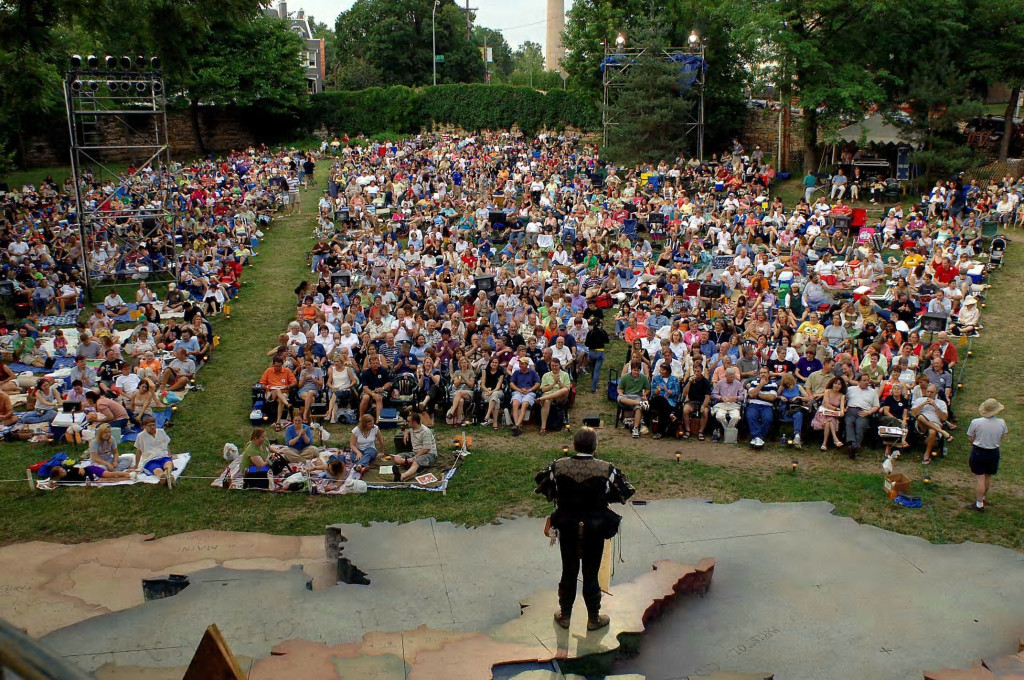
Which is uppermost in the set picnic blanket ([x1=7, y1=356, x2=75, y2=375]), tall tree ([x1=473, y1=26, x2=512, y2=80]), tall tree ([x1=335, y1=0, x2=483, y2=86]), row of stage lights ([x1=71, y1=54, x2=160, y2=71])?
tall tree ([x1=473, y1=26, x2=512, y2=80])

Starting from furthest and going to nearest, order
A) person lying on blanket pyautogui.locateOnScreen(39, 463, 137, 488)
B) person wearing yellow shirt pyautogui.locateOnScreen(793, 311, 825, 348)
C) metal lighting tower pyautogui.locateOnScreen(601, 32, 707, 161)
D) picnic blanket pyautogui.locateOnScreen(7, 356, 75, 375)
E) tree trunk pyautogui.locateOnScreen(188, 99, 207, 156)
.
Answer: tree trunk pyautogui.locateOnScreen(188, 99, 207, 156), metal lighting tower pyautogui.locateOnScreen(601, 32, 707, 161), picnic blanket pyautogui.locateOnScreen(7, 356, 75, 375), person wearing yellow shirt pyautogui.locateOnScreen(793, 311, 825, 348), person lying on blanket pyautogui.locateOnScreen(39, 463, 137, 488)

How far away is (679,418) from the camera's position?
11.1 meters

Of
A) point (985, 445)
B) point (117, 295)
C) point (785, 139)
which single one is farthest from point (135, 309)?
point (785, 139)

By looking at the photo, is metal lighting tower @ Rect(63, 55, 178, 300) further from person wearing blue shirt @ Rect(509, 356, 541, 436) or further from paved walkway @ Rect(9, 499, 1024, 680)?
paved walkway @ Rect(9, 499, 1024, 680)

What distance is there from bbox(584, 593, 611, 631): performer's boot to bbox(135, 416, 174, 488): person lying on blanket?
18.8 feet

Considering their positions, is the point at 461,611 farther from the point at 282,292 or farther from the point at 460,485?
the point at 282,292

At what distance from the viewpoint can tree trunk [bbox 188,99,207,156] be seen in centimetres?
4238

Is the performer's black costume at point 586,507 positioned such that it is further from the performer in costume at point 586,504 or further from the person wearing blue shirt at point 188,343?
the person wearing blue shirt at point 188,343

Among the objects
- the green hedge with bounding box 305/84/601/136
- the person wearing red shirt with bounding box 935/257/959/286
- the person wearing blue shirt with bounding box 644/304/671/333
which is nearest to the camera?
the person wearing blue shirt with bounding box 644/304/671/333

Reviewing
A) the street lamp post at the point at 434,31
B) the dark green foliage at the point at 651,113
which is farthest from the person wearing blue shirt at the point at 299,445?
the street lamp post at the point at 434,31

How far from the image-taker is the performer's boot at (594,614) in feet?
19.9

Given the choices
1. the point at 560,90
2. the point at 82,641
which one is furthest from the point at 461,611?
the point at 560,90

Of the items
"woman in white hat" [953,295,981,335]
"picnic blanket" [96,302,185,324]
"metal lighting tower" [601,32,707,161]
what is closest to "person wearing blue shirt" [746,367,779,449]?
"woman in white hat" [953,295,981,335]

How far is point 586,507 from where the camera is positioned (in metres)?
5.96
